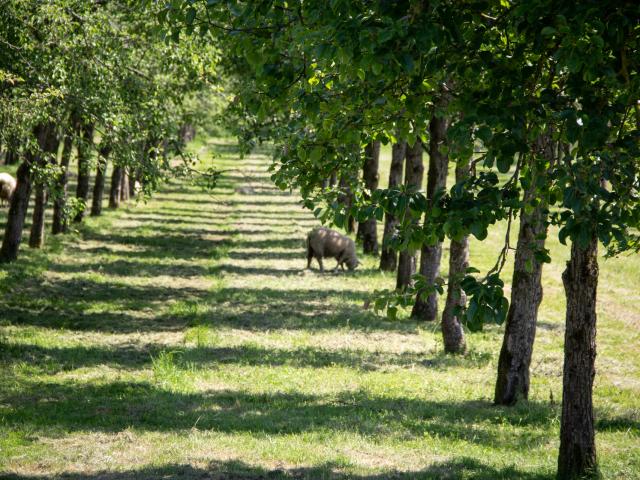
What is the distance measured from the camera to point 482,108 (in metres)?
6.02

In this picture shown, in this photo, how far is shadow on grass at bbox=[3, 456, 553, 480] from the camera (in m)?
8.92

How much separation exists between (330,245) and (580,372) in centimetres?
1869

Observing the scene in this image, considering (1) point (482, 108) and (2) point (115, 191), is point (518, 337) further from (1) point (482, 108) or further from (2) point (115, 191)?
(2) point (115, 191)

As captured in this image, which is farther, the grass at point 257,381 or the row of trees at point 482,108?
the grass at point 257,381

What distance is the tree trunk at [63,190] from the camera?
1483cm

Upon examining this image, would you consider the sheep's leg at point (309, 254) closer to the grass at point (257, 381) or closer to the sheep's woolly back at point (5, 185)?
the grass at point (257, 381)

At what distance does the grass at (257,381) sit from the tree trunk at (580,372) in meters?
0.38

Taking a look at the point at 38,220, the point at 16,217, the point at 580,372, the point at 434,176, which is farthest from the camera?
the point at 38,220

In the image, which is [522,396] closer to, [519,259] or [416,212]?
[519,259]

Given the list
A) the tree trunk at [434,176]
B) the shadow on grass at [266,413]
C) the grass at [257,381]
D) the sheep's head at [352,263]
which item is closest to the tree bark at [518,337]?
the shadow on grass at [266,413]

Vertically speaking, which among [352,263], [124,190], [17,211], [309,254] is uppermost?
[124,190]

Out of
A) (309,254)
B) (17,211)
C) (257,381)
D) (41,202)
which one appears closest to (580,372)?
(257,381)

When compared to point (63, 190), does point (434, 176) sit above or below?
above

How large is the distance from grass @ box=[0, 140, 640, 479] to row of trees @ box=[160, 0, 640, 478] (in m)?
2.66
